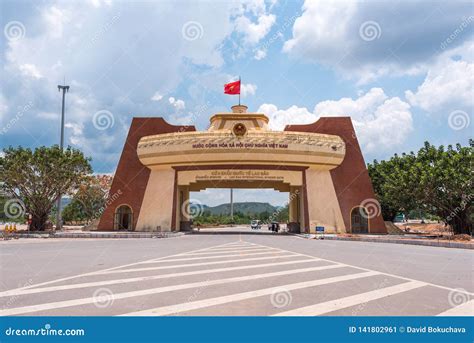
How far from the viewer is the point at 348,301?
627 centimetres

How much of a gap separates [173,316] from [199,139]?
2776 cm

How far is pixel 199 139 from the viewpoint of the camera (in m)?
32.6

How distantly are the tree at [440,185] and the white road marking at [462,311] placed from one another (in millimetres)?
23491

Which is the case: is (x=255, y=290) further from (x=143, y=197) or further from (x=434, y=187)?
(x=143, y=197)

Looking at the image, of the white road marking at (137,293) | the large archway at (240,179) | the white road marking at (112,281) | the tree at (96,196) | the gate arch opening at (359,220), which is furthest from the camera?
the tree at (96,196)

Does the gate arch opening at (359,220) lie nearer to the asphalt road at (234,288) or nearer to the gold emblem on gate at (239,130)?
the gold emblem on gate at (239,130)

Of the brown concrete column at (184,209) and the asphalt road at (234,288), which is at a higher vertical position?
the brown concrete column at (184,209)

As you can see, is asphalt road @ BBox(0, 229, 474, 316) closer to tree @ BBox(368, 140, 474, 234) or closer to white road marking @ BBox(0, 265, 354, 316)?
white road marking @ BBox(0, 265, 354, 316)
